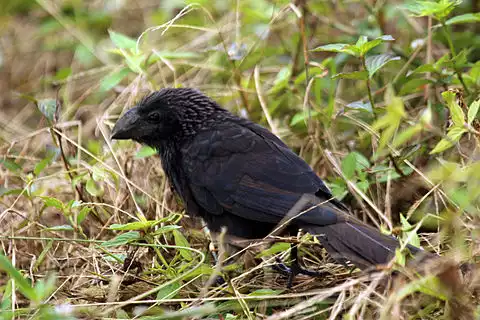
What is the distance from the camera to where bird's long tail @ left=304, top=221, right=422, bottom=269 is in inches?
110

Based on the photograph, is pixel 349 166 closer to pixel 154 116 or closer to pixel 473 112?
pixel 473 112

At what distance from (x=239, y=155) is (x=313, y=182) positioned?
0.39 metres

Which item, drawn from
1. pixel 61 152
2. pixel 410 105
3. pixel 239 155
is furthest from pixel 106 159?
pixel 410 105

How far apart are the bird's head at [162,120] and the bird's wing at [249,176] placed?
0.12 metres

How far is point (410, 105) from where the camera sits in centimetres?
451

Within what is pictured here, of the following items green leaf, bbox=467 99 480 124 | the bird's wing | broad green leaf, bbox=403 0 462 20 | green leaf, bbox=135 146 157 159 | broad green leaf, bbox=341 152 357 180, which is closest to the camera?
green leaf, bbox=467 99 480 124

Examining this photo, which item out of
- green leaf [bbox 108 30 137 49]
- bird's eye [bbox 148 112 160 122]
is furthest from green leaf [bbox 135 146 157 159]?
green leaf [bbox 108 30 137 49]

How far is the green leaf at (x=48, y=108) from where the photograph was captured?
3.77 meters

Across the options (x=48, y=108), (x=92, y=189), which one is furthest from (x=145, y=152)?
(x=48, y=108)

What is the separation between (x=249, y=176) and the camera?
3.37m

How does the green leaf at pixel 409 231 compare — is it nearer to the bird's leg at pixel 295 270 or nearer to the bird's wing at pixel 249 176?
the bird's wing at pixel 249 176

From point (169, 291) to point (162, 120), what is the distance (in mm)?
1062

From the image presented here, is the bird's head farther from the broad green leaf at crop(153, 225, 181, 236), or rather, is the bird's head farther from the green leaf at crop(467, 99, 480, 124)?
the green leaf at crop(467, 99, 480, 124)

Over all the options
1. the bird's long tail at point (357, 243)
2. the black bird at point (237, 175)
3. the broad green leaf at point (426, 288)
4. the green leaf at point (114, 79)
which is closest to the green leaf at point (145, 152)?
the black bird at point (237, 175)
